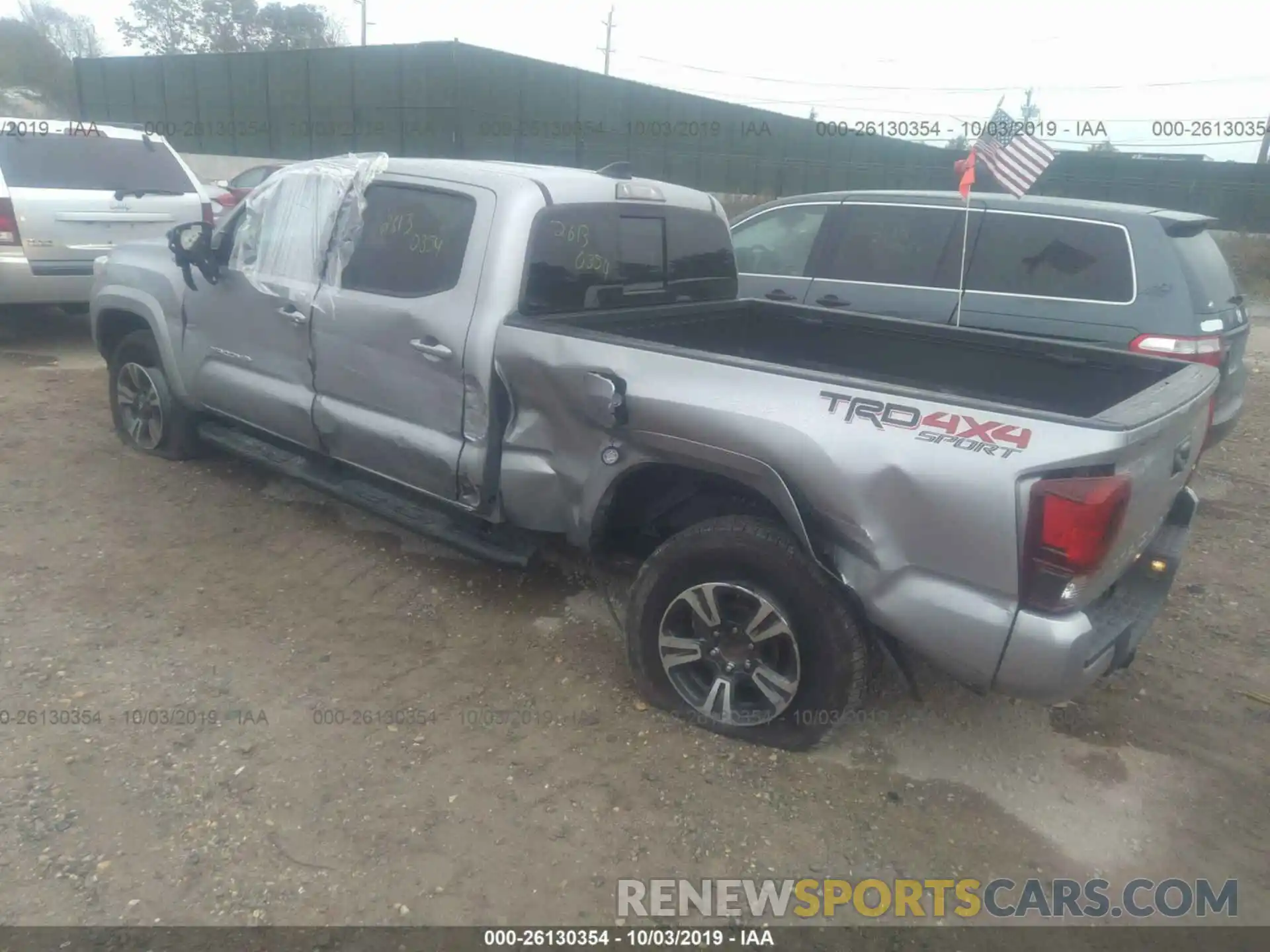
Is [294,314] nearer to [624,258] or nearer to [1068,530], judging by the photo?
[624,258]

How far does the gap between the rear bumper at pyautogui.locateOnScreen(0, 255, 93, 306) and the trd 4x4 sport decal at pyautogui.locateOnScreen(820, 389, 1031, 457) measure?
6.77 meters

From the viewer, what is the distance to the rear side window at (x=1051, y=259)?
5090 mm

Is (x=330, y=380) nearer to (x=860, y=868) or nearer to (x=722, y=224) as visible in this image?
(x=722, y=224)

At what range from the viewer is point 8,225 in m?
6.99

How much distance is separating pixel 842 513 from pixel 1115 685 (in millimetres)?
1821

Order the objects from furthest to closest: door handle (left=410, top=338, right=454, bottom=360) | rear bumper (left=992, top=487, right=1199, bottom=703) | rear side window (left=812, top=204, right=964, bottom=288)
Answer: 1. rear side window (left=812, top=204, right=964, bottom=288)
2. door handle (left=410, top=338, right=454, bottom=360)
3. rear bumper (left=992, top=487, right=1199, bottom=703)

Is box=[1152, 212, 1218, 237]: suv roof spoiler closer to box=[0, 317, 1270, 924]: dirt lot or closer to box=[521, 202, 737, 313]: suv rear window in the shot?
box=[0, 317, 1270, 924]: dirt lot

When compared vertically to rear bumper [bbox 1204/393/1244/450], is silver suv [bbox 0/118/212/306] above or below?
above

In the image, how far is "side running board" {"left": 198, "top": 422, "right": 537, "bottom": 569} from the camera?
375cm

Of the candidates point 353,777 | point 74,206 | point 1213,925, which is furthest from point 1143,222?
point 74,206

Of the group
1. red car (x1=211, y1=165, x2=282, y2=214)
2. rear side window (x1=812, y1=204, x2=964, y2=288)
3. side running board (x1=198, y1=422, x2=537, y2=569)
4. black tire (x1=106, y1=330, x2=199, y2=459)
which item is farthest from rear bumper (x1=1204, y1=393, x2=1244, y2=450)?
red car (x1=211, y1=165, x2=282, y2=214)

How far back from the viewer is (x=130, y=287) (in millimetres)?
5195

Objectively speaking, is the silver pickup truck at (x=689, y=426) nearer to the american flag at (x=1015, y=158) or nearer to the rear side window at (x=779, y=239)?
the rear side window at (x=779, y=239)

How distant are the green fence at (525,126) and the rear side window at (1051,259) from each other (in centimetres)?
2016
